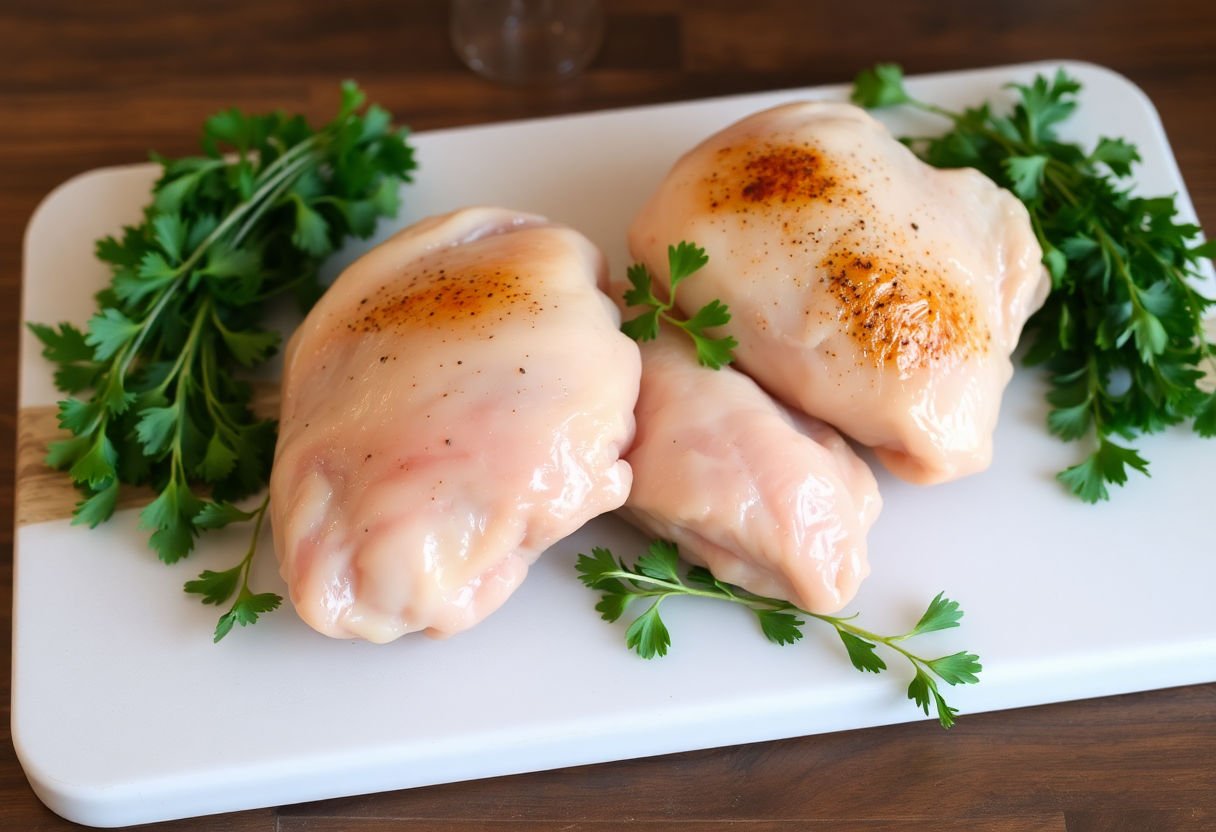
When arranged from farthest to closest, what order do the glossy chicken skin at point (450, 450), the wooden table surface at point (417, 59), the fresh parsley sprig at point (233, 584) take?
the wooden table surface at point (417, 59) < the fresh parsley sprig at point (233, 584) < the glossy chicken skin at point (450, 450)

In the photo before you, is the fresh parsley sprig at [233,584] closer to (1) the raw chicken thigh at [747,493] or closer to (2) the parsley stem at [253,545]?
(2) the parsley stem at [253,545]

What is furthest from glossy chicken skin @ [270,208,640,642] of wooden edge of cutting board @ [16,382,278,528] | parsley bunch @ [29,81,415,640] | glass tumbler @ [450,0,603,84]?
glass tumbler @ [450,0,603,84]

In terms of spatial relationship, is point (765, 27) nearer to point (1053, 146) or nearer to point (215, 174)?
point (1053, 146)

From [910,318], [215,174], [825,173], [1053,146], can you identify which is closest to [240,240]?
[215,174]

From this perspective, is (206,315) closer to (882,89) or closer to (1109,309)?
(882,89)

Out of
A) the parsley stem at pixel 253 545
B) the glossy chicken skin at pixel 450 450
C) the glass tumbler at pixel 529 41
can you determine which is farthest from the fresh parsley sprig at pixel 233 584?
the glass tumbler at pixel 529 41

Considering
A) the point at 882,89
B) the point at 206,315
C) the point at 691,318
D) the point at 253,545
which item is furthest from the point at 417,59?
the point at 253,545
